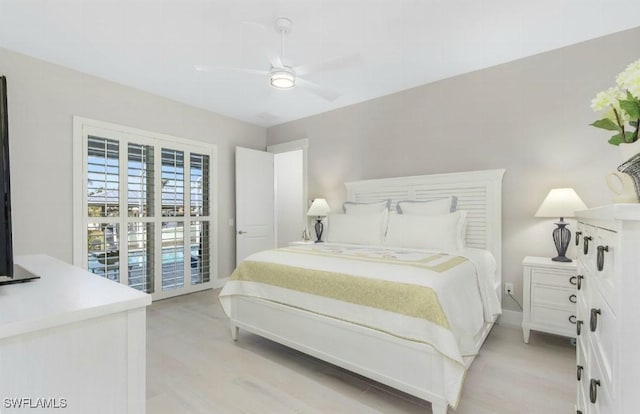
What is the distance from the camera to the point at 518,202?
3.11 m

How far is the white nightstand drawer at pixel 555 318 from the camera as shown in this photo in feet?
8.10

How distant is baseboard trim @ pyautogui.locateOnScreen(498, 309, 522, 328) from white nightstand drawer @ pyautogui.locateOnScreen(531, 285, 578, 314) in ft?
1.79

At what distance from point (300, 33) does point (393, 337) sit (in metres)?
2.47

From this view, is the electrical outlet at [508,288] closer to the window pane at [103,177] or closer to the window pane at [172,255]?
the window pane at [172,255]

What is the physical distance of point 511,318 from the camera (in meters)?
3.13

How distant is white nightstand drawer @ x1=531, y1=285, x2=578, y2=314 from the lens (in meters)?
2.47

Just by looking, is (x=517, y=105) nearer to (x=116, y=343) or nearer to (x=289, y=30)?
(x=289, y=30)

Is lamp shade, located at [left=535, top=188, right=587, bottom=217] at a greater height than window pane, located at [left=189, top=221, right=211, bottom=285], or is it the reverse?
lamp shade, located at [left=535, top=188, right=587, bottom=217]

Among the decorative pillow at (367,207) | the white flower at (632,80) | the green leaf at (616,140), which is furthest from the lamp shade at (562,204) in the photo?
the white flower at (632,80)

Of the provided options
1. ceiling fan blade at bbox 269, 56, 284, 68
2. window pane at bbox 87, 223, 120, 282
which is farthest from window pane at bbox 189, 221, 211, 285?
ceiling fan blade at bbox 269, 56, 284, 68

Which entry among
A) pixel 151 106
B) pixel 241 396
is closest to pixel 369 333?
pixel 241 396

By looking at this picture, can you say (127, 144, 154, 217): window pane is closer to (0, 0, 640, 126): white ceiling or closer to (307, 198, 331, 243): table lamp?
(0, 0, 640, 126): white ceiling

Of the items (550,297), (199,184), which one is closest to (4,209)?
(550,297)

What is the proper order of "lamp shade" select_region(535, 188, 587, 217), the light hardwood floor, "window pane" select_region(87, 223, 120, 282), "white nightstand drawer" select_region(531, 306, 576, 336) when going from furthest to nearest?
"window pane" select_region(87, 223, 120, 282) < "lamp shade" select_region(535, 188, 587, 217) < "white nightstand drawer" select_region(531, 306, 576, 336) < the light hardwood floor
